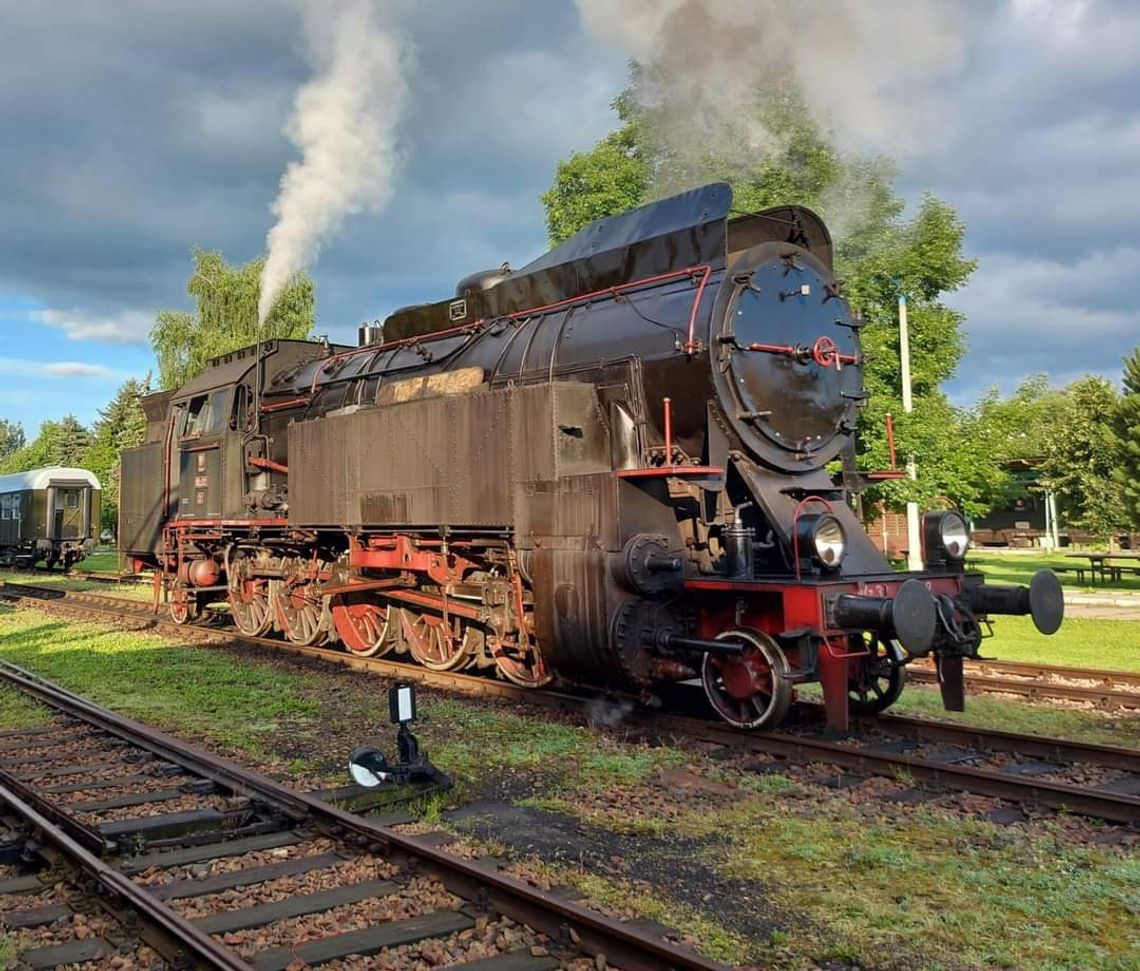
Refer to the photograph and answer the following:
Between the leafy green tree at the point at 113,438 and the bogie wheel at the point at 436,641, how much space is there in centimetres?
4430

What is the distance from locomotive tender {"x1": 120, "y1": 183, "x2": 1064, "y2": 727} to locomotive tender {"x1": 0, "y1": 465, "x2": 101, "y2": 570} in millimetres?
24098

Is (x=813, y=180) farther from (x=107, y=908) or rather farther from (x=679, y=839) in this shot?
(x=107, y=908)

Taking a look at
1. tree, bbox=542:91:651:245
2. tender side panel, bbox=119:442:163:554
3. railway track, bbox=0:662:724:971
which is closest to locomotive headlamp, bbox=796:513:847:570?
railway track, bbox=0:662:724:971

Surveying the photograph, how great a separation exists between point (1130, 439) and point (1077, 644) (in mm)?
15043

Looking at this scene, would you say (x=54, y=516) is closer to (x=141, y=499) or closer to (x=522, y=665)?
(x=141, y=499)

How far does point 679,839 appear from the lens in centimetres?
505

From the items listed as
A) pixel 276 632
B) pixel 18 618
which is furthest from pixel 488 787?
pixel 18 618

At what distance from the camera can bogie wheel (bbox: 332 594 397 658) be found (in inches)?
414

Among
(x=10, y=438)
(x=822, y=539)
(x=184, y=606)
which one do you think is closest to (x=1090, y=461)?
(x=184, y=606)

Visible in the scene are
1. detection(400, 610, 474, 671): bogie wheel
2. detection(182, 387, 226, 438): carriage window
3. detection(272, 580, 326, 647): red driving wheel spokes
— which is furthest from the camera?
detection(182, 387, 226, 438): carriage window

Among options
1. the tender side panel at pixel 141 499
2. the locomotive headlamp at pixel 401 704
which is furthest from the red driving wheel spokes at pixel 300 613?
the locomotive headlamp at pixel 401 704

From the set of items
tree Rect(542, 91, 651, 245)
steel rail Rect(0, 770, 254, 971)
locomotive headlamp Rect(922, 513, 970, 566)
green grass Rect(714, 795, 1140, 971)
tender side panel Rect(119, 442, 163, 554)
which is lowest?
green grass Rect(714, 795, 1140, 971)

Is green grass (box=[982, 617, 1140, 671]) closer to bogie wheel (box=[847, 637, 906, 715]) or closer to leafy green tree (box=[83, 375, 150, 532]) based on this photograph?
bogie wheel (box=[847, 637, 906, 715])

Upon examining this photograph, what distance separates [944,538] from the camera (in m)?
7.61
